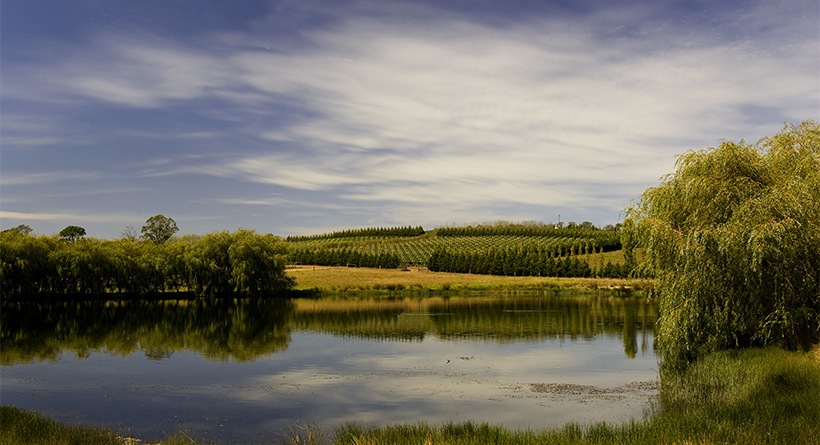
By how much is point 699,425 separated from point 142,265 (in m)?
56.0

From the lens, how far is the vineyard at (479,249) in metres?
81.9

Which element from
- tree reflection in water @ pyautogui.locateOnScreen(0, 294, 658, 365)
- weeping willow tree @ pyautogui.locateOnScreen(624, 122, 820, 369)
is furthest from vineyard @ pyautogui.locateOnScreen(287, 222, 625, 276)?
weeping willow tree @ pyautogui.locateOnScreen(624, 122, 820, 369)

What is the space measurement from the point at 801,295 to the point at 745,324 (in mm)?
1672

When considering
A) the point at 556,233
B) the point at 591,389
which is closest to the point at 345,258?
the point at 556,233

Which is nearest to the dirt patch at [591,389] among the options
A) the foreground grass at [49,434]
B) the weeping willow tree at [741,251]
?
the weeping willow tree at [741,251]

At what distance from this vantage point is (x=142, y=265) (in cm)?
5566

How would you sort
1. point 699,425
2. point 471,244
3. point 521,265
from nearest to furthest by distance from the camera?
1. point 699,425
2. point 521,265
3. point 471,244

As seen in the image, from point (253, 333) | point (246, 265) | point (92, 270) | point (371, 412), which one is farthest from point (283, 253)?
point (371, 412)

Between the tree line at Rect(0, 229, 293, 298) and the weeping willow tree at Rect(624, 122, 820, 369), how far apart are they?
153 ft

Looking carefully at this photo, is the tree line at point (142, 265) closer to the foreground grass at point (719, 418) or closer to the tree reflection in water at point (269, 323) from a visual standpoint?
the tree reflection in water at point (269, 323)

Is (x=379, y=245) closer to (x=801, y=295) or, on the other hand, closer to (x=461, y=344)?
(x=461, y=344)

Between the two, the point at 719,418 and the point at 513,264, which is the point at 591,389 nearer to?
the point at 719,418

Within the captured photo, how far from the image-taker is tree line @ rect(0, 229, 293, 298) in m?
51.0

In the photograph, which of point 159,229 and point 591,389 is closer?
point 591,389
